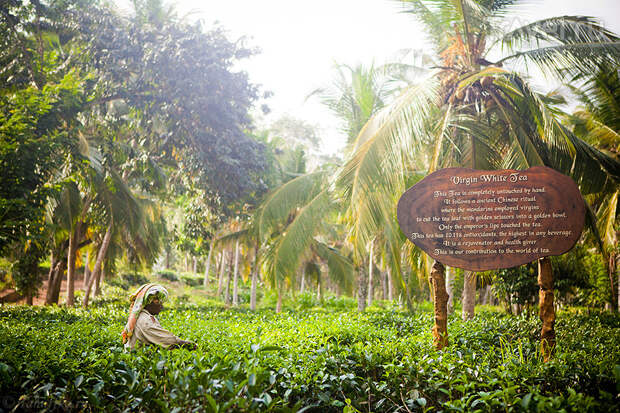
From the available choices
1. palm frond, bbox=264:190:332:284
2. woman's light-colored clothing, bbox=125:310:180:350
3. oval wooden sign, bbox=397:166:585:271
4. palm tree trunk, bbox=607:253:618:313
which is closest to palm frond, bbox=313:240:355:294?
palm frond, bbox=264:190:332:284

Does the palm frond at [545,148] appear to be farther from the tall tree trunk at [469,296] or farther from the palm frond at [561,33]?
the tall tree trunk at [469,296]

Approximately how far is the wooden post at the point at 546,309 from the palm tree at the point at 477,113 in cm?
167

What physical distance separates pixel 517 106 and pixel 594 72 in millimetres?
1128

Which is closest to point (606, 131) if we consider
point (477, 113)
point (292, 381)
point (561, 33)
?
point (561, 33)

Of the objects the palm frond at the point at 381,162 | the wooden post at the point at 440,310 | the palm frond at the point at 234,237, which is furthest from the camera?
the palm frond at the point at 234,237

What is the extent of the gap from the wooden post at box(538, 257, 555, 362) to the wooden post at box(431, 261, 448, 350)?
0.90 meters

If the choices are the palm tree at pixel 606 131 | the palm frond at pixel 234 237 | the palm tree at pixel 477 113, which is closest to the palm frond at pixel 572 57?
the palm tree at pixel 477 113

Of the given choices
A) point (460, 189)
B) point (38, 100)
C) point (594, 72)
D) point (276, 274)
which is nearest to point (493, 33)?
point (594, 72)

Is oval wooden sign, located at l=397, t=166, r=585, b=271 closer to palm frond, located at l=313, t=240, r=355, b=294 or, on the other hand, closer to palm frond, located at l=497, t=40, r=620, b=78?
palm frond, located at l=497, t=40, r=620, b=78

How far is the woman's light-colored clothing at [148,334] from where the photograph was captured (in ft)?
12.2

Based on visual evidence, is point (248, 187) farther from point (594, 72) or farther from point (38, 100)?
point (594, 72)

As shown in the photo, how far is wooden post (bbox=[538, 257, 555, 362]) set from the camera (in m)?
3.93

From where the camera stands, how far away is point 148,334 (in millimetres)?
3730

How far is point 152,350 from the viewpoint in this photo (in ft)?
11.0
